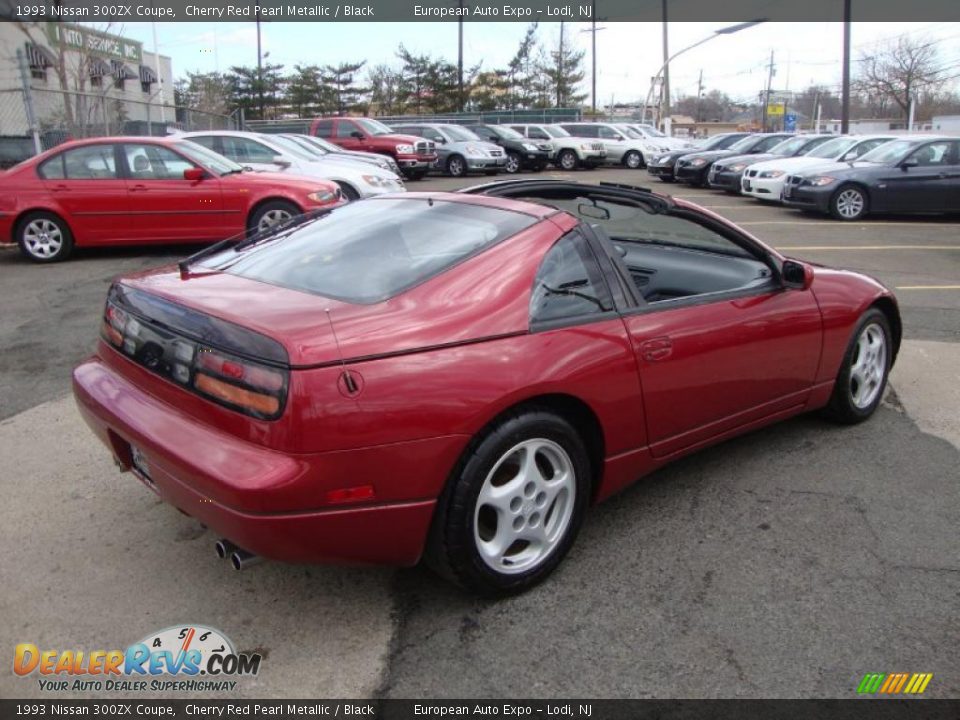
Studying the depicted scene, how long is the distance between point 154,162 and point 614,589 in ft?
27.6

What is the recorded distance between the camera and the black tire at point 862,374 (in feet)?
13.8

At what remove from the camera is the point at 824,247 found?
11.0 meters

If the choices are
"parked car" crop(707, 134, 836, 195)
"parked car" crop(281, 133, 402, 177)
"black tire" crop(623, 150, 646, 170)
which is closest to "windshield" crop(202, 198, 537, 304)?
"parked car" crop(281, 133, 402, 177)

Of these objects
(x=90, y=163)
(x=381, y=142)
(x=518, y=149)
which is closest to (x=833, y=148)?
(x=518, y=149)

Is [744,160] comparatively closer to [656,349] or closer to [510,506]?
[656,349]

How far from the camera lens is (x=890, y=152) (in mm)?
14312

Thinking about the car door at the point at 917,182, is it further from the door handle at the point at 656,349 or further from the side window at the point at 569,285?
the side window at the point at 569,285

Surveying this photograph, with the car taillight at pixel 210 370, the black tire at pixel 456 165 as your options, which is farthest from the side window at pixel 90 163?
the black tire at pixel 456 165

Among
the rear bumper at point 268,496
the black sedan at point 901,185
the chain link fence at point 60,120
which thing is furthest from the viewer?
the chain link fence at point 60,120

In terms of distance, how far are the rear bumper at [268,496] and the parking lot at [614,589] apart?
35 cm

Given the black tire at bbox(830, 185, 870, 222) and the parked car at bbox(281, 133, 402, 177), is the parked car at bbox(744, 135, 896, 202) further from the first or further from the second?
the parked car at bbox(281, 133, 402, 177)

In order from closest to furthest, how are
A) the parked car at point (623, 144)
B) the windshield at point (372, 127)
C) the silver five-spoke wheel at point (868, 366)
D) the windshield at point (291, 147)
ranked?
the silver five-spoke wheel at point (868, 366) → the windshield at point (291, 147) → the windshield at point (372, 127) → the parked car at point (623, 144)

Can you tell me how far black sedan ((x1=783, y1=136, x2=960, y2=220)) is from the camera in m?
13.8

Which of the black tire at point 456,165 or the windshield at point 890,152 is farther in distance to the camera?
the black tire at point 456,165
